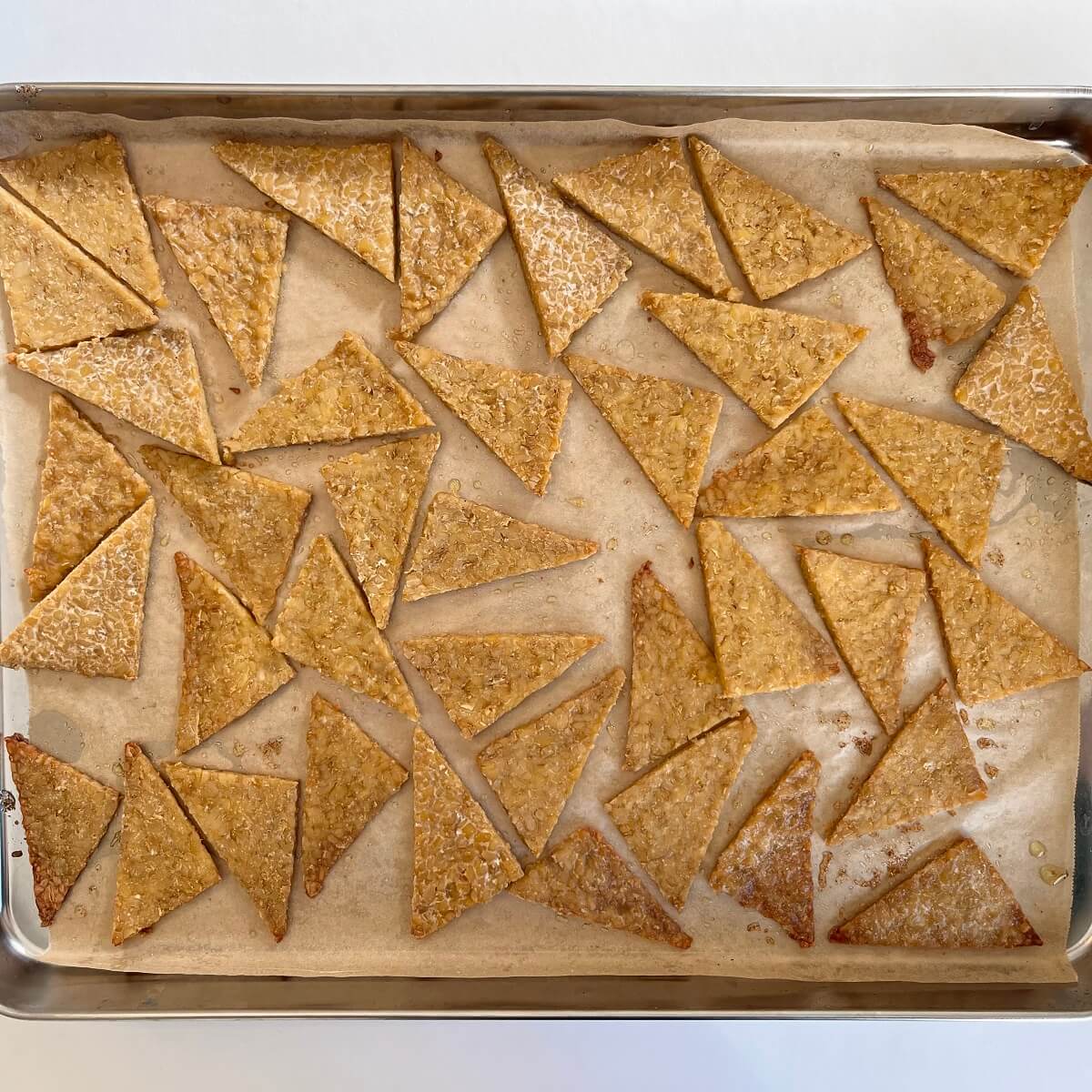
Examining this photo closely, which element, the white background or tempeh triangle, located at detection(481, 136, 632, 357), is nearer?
tempeh triangle, located at detection(481, 136, 632, 357)

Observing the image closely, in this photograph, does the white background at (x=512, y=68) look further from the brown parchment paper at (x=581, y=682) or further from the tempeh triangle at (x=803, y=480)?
the tempeh triangle at (x=803, y=480)

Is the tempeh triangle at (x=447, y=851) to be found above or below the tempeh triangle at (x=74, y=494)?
below

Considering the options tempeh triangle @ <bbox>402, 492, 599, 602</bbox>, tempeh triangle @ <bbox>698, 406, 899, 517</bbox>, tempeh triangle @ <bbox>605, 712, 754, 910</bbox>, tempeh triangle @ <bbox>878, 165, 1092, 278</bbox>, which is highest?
tempeh triangle @ <bbox>878, 165, 1092, 278</bbox>

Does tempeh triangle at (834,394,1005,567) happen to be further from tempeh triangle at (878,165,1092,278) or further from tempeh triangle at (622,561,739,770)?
tempeh triangle at (622,561,739,770)

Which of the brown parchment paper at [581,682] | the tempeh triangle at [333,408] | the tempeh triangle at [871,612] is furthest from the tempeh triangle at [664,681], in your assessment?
the tempeh triangle at [333,408]

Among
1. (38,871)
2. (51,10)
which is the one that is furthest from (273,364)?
(38,871)

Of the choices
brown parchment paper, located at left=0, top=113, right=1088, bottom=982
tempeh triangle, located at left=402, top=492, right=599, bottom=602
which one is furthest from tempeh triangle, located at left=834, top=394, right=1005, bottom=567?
tempeh triangle, located at left=402, top=492, right=599, bottom=602

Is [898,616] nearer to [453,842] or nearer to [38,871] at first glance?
[453,842]
